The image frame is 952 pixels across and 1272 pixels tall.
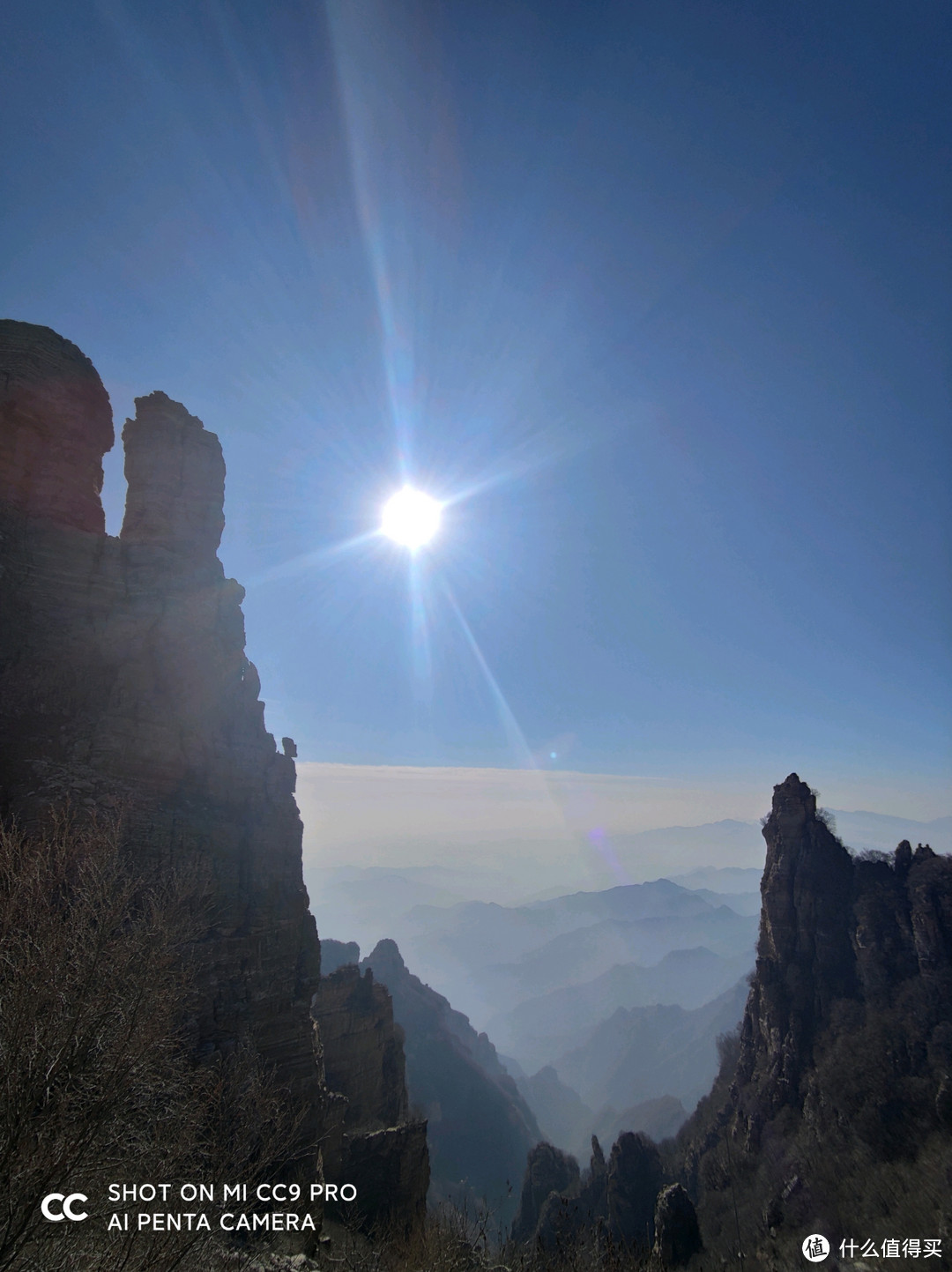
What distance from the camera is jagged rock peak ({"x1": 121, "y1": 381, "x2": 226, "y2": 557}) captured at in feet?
91.4

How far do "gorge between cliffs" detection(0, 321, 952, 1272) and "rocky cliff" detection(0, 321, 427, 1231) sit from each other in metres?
0.12

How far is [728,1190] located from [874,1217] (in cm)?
1892

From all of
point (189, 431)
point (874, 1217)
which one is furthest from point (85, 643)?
point (874, 1217)

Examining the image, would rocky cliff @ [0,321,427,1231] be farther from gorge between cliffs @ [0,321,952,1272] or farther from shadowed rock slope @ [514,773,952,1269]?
shadowed rock slope @ [514,773,952,1269]

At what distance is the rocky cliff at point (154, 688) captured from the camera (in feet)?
69.4

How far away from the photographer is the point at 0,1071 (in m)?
7.16

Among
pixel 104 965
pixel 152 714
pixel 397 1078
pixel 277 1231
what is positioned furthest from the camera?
pixel 397 1078

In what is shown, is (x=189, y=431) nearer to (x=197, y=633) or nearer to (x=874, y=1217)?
(x=197, y=633)

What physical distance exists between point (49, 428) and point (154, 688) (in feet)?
46.3

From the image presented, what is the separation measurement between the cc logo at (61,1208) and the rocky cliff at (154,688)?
42.5 ft

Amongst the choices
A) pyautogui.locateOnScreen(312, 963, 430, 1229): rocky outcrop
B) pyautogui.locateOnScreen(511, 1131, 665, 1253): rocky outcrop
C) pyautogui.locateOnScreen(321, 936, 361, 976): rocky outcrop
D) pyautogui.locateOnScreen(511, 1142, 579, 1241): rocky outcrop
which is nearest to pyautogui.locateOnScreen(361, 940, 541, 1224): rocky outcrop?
pyautogui.locateOnScreen(321, 936, 361, 976): rocky outcrop

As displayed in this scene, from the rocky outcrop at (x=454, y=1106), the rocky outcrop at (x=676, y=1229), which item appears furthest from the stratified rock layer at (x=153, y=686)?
the rocky outcrop at (x=454, y=1106)

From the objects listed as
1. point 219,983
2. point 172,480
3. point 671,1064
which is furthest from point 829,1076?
point 671,1064

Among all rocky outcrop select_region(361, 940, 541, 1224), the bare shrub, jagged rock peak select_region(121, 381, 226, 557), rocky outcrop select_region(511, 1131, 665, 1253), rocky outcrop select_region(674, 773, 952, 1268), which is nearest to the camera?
the bare shrub
